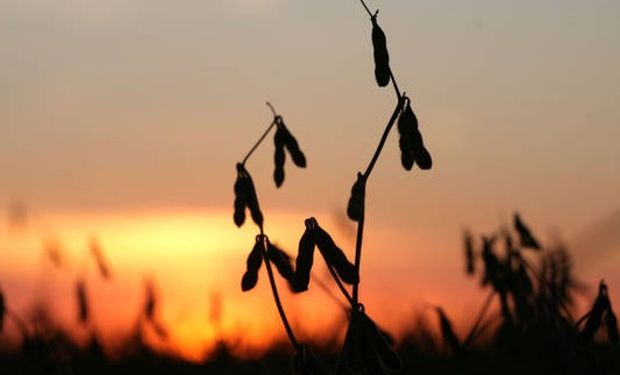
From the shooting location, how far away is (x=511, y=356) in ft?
30.2

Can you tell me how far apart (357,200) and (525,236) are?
217cm

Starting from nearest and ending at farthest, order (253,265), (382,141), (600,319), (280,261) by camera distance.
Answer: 1. (382,141)
2. (253,265)
3. (280,261)
4. (600,319)

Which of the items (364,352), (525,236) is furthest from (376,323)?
(525,236)

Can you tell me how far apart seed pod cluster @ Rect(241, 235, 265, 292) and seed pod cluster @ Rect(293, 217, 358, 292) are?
144mm

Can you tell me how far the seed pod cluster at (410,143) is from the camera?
472 cm

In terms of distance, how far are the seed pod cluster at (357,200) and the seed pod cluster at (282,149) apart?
0.33 meters

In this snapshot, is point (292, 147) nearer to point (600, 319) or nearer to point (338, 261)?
point (338, 261)

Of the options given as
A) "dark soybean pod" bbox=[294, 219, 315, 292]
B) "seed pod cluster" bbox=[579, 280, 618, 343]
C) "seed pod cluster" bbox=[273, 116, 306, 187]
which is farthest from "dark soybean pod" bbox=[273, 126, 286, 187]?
"seed pod cluster" bbox=[579, 280, 618, 343]

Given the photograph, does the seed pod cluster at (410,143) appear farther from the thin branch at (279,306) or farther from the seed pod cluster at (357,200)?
the thin branch at (279,306)

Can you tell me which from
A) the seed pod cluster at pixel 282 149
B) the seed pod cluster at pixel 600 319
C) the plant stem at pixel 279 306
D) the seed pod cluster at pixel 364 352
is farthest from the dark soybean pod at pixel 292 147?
the seed pod cluster at pixel 600 319

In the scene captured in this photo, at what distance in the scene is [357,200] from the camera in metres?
4.51

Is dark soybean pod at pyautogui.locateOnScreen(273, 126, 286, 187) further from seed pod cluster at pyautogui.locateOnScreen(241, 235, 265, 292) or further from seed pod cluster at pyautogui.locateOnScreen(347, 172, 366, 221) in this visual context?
seed pod cluster at pyautogui.locateOnScreen(347, 172, 366, 221)

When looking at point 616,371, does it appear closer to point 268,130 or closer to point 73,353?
point 73,353

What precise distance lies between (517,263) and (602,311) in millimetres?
1416
